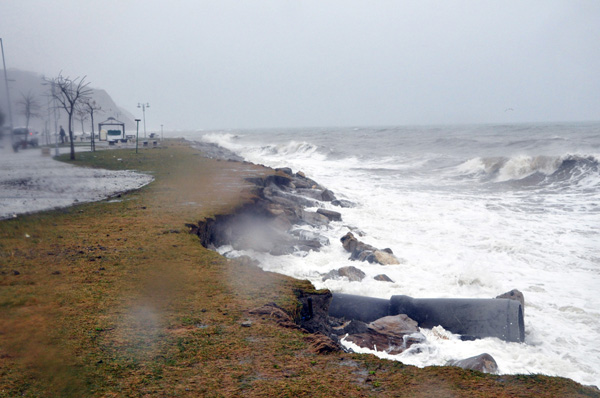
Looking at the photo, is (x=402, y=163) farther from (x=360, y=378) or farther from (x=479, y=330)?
(x=360, y=378)

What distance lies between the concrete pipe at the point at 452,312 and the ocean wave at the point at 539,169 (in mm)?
23571

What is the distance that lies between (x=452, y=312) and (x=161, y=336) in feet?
14.9

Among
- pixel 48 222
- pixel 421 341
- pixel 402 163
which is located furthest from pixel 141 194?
pixel 402 163

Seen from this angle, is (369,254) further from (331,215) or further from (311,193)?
(311,193)

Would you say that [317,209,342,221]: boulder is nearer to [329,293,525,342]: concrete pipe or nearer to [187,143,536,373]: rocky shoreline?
[187,143,536,373]: rocky shoreline

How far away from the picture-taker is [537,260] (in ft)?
36.6

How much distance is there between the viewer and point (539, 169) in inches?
1193

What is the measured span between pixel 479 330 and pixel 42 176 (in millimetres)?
15679

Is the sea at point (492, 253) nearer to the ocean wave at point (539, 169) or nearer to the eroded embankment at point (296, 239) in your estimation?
the ocean wave at point (539, 169)

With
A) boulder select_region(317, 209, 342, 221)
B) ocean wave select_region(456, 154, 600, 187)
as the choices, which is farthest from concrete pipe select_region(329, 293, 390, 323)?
ocean wave select_region(456, 154, 600, 187)

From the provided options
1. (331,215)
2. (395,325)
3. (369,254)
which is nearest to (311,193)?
(331,215)

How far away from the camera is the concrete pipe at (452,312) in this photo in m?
6.57

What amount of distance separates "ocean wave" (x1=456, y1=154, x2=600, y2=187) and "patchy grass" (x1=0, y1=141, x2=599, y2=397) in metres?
26.6

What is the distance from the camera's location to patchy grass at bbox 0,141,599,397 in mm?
3693
